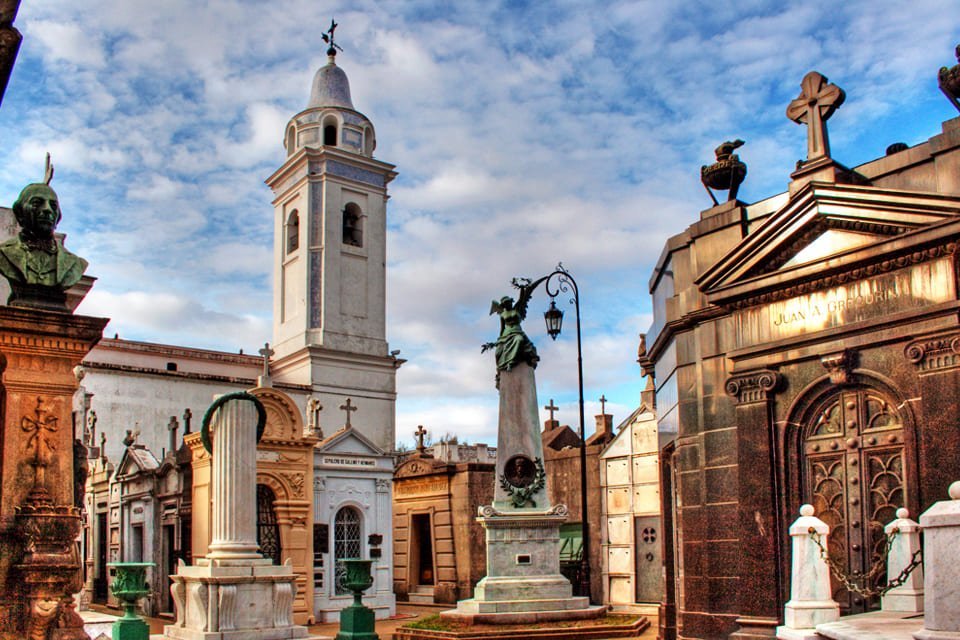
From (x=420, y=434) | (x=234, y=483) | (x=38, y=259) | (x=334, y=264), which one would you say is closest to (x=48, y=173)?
(x=38, y=259)

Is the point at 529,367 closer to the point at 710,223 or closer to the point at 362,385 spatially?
the point at 710,223

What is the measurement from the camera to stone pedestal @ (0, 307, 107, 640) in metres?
7.70

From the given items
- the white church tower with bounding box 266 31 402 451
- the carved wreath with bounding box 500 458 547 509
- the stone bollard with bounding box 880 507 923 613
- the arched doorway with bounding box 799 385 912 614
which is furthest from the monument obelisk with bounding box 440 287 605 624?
the white church tower with bounding box 266 31 402 451

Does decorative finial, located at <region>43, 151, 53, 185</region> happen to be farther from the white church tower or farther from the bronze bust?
the white church tower

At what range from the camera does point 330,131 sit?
126 feet

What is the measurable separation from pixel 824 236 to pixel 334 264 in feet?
89.4

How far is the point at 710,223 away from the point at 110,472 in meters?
20.9

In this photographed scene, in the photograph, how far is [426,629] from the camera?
1584 cm

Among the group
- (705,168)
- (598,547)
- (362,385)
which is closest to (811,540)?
(705,168)

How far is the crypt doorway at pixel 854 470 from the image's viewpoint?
35.4ft

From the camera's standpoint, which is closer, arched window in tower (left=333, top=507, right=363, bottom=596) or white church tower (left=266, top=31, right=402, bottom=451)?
arched window in tower (left=333, top=507, right=363, bottom=596)

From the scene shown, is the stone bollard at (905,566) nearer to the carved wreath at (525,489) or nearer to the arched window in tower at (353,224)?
the carved wreath at (525,489)

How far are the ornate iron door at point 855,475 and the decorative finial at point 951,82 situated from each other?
3.32 meters

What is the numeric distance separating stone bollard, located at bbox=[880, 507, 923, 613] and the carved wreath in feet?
27.9
